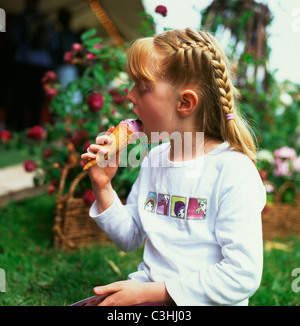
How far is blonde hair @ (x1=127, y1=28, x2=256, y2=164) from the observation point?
3.66 ft

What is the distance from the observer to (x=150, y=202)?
4.10 ft

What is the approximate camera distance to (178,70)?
3.66ft

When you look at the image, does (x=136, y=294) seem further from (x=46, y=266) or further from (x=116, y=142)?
(x=46, y=266)

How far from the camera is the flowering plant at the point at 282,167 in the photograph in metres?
2.90

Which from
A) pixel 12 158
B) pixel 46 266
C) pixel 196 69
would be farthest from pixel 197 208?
pixel 12 158

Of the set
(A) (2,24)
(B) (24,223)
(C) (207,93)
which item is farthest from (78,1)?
(C) (207,93)

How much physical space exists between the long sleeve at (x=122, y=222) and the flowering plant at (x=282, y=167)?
1704mm

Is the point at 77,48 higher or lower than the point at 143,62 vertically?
higher

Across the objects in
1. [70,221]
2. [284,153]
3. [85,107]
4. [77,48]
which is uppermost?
[77,48]

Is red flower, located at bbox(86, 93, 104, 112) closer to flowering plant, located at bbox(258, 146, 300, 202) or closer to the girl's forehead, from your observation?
the girl's forehead

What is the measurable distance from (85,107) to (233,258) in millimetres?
1671

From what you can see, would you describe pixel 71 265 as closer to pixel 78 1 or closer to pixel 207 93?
pixel 207 93

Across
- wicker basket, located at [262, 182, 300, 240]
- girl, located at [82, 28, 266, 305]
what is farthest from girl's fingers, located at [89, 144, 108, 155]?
wicker basket, located at [262, 182, 300, 240]

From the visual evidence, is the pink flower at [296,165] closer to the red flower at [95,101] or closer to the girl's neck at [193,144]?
the red flower at [95,101]
